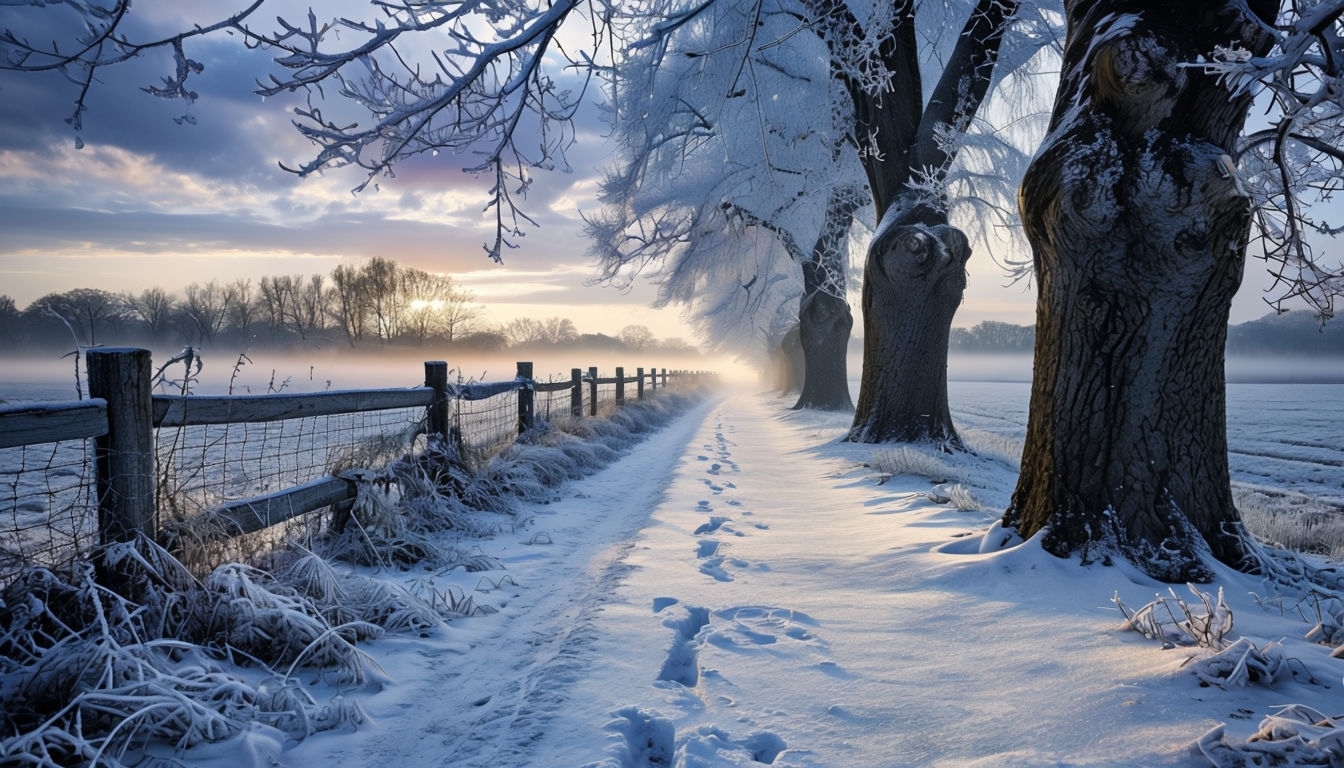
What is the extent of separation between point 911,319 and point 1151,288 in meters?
4.77

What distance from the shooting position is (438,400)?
5410 millimetres

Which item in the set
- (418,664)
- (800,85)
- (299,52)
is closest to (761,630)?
(418,664)

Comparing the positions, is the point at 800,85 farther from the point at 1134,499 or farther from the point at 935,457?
the point at 1134,499

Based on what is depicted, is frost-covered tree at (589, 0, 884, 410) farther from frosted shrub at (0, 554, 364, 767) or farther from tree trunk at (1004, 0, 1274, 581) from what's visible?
frosted shrub at (0, 554, 364, 767)

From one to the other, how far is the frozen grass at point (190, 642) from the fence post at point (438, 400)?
5.29 ft

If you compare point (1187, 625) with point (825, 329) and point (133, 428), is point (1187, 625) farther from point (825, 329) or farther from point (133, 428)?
point (825, 329)

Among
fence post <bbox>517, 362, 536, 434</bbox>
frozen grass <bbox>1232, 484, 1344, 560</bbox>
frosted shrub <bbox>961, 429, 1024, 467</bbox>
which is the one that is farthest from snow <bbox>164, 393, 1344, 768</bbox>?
frosted shrub <bbox>961, 429, 1024, 467</bbox>

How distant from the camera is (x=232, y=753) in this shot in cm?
192

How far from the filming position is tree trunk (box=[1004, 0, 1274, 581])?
10.4 feet

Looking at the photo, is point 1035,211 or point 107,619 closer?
point 107,619

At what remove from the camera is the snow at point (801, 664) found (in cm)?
196

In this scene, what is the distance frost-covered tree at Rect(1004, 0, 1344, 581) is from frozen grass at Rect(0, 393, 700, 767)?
336cm

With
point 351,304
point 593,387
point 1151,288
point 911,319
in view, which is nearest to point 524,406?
point 593,387

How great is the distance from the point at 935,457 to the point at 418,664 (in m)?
6.08
